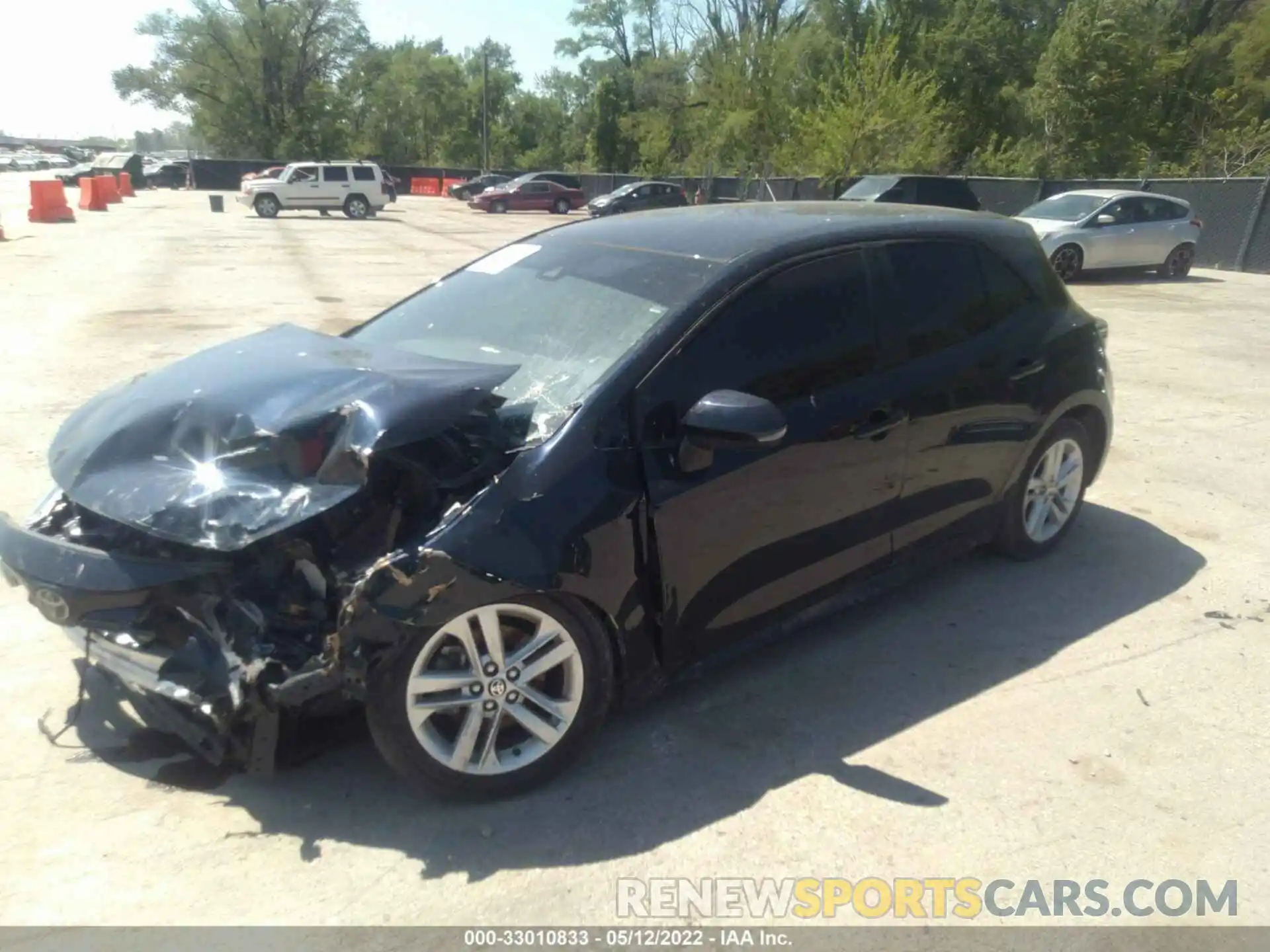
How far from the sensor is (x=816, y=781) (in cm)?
319

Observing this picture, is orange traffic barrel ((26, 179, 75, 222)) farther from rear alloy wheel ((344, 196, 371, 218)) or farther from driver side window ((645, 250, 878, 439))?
driver side window ((645, 250, 878, 439))

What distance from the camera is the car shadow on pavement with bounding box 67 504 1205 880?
292cm

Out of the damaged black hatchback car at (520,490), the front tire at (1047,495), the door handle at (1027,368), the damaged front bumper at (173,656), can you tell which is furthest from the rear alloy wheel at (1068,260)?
the damaged front bumper at (173,656)

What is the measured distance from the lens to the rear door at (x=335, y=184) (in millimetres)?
35969

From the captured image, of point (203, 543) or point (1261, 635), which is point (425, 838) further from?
point (1261, 635)

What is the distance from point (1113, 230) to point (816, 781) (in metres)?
17.6

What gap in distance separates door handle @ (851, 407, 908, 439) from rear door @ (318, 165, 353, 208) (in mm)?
35678

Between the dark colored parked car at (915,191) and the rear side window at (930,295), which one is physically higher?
the rear side window at (930,295)

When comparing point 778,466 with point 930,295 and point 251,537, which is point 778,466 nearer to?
point 930,295

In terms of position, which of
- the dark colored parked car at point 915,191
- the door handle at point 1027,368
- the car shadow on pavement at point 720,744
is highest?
the door handle at point 1027,368

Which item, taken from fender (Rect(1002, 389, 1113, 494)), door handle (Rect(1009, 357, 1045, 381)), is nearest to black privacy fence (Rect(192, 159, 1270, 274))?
fender (Rect(1002, 389, 1113, 494))

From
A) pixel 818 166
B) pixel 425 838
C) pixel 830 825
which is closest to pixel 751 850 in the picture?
pixel 830 825

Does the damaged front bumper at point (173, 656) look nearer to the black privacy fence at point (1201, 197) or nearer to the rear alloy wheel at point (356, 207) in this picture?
the black privacy fence at point (1201, 197)

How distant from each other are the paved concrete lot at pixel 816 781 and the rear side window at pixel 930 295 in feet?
4.05
